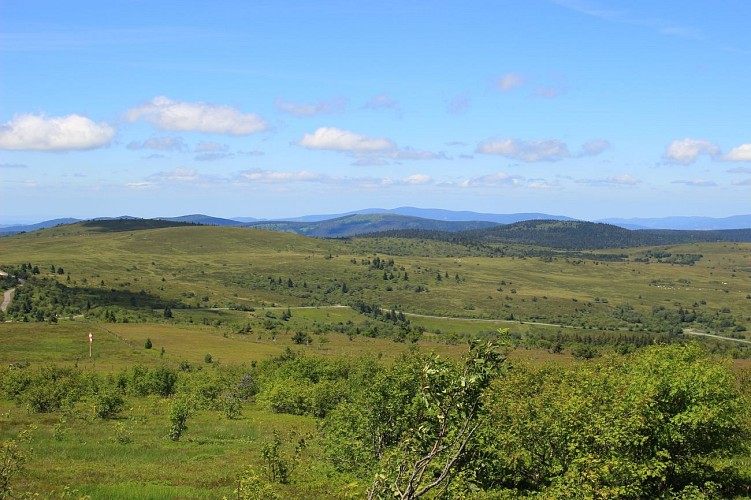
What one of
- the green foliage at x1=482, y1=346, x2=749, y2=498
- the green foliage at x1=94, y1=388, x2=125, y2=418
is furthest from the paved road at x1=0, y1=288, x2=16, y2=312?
the green foliage at x1=482, y1=346, x2=749, y2=498

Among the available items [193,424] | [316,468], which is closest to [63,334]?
[193,424]

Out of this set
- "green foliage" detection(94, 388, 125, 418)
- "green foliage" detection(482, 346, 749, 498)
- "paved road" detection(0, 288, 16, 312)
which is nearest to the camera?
"green foliage" detection(482, 346, 749, 498)

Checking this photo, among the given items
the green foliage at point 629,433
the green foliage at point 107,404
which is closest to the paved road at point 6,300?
the green foliage at point 107,404

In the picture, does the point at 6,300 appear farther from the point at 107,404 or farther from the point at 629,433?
the point at 629,433

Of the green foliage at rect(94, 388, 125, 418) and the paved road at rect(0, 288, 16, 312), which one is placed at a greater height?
the green foliage at rect(94, 388, 125, 418)

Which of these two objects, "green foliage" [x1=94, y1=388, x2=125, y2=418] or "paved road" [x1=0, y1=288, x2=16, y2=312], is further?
"paved road" [x1=0, y1=288, x2=16, y2=312]

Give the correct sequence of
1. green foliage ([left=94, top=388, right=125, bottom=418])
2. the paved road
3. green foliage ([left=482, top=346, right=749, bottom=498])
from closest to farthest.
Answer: green foliage ([left=482, top=346, right=749, bottom=498])
green foliage ([left=94, top=388, right=125, bottom=418])
the paved road

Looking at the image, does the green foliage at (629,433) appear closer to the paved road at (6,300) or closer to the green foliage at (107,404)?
the green foliage at (107,404)

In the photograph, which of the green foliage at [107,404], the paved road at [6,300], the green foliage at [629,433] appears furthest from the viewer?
the paved road at [6,300]

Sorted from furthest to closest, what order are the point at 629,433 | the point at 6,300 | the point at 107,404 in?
the point at 6,300 → the point at 107,404 → the point at 629,433

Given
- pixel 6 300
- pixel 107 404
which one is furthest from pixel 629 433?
pixel 6 300

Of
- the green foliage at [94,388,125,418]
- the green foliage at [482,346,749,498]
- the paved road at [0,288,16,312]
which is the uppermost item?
the green foliage at [482,346,749,498]

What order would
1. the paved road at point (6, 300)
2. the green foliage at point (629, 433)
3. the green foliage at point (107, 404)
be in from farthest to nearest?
the paved road at point (6, 300), the green foliage at point (107, 404), the green foliage at point (629, 433)

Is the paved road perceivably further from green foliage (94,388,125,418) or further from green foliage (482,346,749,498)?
green foliage (482,346,749,498)
